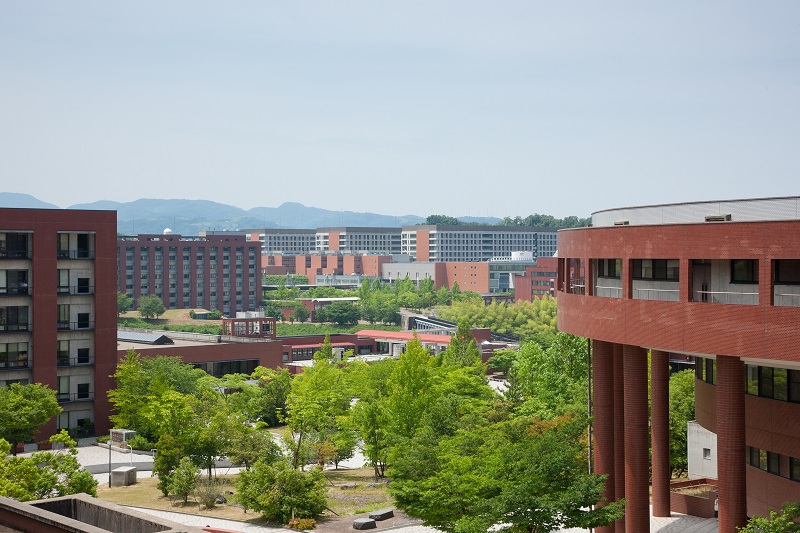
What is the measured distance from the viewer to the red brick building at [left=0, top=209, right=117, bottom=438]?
76812mm

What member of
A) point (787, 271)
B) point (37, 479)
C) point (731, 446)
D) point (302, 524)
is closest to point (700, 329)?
point (787, 271)

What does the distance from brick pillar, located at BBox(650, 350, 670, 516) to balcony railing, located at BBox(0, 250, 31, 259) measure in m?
50.8

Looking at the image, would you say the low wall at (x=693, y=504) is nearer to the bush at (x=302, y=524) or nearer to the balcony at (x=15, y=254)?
the bush at (x=302, y=524)

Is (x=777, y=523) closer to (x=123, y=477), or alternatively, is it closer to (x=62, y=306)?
(x=123, y=477)

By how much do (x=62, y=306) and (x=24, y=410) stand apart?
1165 centimetres

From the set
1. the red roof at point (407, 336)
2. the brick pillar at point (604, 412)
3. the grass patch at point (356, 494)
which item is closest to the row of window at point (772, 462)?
the brick pillar at point (604, 412)

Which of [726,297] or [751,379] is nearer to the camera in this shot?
[726,297]

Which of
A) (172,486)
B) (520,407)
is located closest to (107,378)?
(172,486)

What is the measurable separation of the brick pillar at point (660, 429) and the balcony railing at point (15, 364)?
1972 inches

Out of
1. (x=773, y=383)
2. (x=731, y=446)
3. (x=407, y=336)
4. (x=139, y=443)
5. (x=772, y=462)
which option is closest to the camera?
(x=731, y=446)

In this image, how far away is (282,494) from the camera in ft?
173

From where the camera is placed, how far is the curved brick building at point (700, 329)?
3080 cm

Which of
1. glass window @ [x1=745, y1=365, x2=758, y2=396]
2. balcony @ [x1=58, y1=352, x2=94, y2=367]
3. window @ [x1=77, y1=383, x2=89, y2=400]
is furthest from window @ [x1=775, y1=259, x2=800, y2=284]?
window @ [x1=77, y1=383, x2=89, y2=400]

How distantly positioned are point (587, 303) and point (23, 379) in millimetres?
52430
